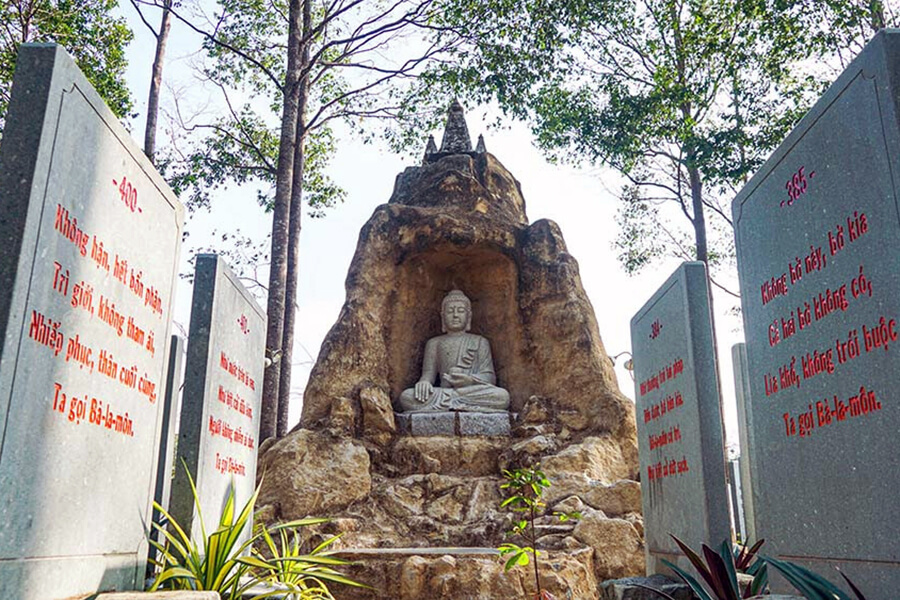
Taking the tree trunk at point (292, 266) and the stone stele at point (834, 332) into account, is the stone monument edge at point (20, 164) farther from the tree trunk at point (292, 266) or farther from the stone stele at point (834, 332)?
the tree trunk at point (292, 266)

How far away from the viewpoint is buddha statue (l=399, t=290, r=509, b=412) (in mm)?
9094

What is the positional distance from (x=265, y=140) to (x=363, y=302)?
184 inches

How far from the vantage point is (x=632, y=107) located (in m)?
10.4

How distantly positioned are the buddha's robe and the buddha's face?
108 mm

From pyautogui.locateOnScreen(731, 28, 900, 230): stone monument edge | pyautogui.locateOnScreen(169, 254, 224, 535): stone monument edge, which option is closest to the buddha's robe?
pyautogui.locateOnScreen(169, 254, 224, 535): stone monument edge

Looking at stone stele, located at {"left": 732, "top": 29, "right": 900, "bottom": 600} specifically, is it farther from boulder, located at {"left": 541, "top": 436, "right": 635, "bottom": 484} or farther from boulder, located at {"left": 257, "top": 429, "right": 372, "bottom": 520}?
boulder, located at {"left": 257, "top": 429, "right": 372, "bottom": 520}

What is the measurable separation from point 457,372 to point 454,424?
128 centimetres

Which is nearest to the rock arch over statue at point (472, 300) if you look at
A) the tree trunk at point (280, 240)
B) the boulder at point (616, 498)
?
the tree trunk at point (280, 240)

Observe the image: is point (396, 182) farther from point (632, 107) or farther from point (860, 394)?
point (860, 394)

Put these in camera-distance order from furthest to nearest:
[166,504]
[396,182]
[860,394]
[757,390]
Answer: [396,182], [166,504], [757,390], [860,394]

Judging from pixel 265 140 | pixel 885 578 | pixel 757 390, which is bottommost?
pixel 885 578

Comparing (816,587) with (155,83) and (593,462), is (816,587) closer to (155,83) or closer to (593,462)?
(593,462)

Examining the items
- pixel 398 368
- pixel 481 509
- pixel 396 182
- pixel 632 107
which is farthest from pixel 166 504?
pixel 632 107

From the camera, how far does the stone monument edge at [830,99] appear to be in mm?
2429
